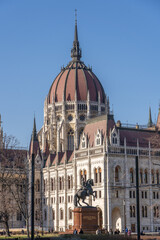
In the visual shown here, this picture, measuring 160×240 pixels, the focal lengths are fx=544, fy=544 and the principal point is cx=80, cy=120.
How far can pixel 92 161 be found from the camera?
323 feet

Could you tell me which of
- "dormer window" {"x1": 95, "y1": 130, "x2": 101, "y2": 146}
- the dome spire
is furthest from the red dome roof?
"dormer window" {"x1": 95, "y1": 130, "x2": 101, "y2": 146}

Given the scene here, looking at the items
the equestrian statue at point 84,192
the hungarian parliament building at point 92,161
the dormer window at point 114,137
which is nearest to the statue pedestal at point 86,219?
the equestrian statue at point 84,192

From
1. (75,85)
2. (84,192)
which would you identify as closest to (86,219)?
(84,192)

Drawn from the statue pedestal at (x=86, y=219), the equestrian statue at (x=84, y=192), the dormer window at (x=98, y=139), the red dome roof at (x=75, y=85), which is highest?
the red dome roof at (x=75, y=85)

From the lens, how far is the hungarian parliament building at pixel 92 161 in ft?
313

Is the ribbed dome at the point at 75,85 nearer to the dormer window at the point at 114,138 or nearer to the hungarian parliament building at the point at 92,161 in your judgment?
the hungarian parliament building at the point at 92,161

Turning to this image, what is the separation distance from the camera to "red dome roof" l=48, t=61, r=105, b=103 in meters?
138

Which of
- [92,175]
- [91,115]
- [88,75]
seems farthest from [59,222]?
[88,75]

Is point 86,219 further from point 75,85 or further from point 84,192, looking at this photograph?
point 75,85

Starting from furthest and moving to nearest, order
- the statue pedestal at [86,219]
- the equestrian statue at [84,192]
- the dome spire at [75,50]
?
the dome spire at [75,50] < the equestrian statue at [84,192] < the statue pedestal at [86,219]

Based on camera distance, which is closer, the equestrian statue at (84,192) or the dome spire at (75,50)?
the equestrian statue at (84,192)

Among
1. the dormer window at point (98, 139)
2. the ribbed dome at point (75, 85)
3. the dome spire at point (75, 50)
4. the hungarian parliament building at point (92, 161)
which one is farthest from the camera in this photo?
the dome spire at point (75, 50)

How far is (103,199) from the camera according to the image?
3701 inches

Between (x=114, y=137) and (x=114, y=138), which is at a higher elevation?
(x=114, y=137)
